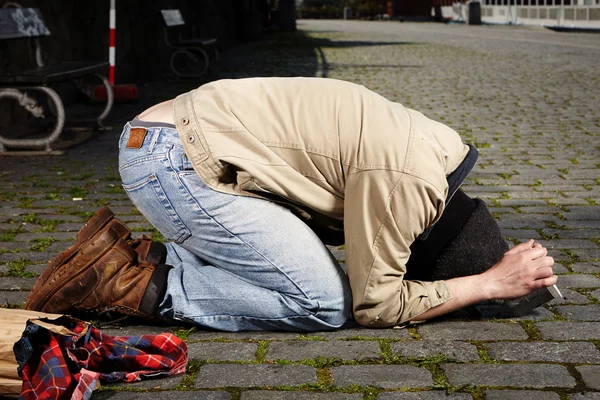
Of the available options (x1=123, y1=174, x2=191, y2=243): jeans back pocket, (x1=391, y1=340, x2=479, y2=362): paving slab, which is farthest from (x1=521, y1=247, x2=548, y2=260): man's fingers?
(x1=123, y1=174, x2=191, y2=243): jeans back pocket

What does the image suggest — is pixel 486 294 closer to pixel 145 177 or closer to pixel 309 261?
pixel 309 261

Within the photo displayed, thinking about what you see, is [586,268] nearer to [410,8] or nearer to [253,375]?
[253,375]

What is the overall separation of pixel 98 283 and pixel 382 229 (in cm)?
104

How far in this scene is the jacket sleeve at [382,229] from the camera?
3.02 m

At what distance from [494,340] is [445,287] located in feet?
0.83

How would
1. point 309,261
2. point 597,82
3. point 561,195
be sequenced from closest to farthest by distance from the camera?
point 309,261 → point 561,195 → point 597,82

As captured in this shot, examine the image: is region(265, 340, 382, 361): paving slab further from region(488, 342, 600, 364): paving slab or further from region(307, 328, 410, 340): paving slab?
region(488, 342, 600, 364): paving slab

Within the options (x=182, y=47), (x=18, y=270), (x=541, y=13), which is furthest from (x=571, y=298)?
(x=541, y=13)

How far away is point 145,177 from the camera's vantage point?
10.7 ft

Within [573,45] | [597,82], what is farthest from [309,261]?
[573,45]

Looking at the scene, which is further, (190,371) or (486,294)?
(486,294)

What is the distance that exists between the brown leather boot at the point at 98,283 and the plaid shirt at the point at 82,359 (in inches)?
14.7

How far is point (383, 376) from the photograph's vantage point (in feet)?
9.64

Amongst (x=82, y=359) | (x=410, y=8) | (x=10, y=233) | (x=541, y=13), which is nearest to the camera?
(x=82, y=359)
